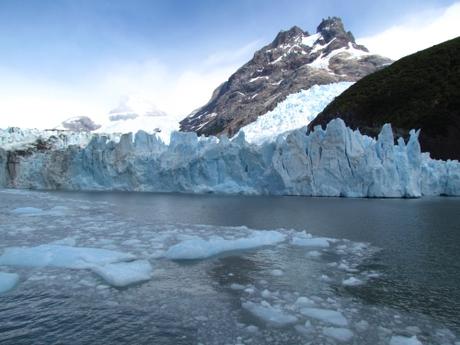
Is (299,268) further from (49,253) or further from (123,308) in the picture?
(49,253)

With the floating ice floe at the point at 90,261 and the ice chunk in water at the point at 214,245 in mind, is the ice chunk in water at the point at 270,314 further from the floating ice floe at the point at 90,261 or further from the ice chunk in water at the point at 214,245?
the ice chunk in water at the point at 214,245

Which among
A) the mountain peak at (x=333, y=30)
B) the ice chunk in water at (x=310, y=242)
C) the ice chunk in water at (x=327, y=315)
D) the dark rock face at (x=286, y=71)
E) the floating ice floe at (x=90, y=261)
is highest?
the mountain peak at (x=333, y=30)

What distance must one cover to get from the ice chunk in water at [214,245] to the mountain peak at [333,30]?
124838mm

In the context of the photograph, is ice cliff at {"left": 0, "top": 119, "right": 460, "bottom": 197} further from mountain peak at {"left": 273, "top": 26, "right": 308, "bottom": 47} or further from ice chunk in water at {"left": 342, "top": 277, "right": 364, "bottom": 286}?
mountain peak at {"left": 273, "top": 26, "right": 308, "bottom": 47}

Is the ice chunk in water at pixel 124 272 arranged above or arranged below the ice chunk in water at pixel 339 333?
above

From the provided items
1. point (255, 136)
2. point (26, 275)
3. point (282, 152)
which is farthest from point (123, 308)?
point (255, 136)

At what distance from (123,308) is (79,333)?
873mm

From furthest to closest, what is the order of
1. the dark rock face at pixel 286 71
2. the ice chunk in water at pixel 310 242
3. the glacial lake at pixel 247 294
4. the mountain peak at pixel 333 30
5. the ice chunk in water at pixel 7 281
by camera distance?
the mountain peak at pixel 333 30
the dark rock face at pixel 286 71
the ice chunk in water at pixel 310 242
the ice chunk in water at pixel 7 281
the glacial lake at pixel 247 294

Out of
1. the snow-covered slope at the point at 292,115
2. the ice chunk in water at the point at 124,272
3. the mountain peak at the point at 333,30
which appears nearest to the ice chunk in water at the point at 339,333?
the ice chunk in water at the point at 124,272

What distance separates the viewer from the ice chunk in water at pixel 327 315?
5336 millimetres

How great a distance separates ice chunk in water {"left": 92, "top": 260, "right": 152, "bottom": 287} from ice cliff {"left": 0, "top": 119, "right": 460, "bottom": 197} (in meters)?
21.3

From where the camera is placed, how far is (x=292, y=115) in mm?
61469

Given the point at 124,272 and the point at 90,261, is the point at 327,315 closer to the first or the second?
the point at 124,272

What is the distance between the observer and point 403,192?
27438 mm
